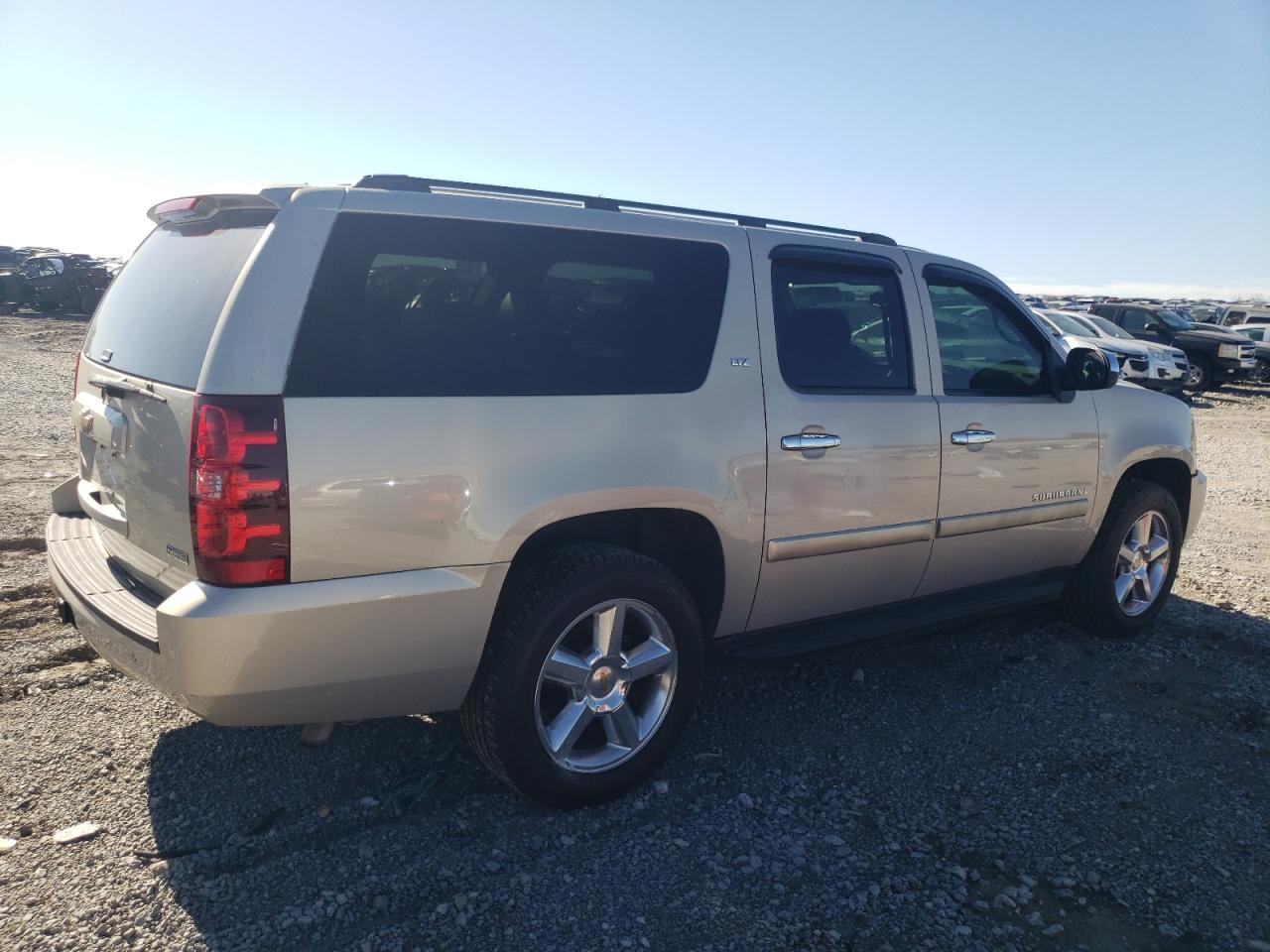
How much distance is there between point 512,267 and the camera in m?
3.04

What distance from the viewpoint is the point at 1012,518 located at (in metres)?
4.38

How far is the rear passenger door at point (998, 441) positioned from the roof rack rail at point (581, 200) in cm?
58

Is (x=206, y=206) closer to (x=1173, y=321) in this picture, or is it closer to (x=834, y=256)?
(x=834, y=256)

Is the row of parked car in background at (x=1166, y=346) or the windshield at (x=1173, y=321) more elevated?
the windshield at (x=1173, y=321)

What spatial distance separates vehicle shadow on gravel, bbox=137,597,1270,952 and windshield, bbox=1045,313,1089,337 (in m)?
17.7

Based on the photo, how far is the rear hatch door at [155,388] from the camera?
267 centimetres

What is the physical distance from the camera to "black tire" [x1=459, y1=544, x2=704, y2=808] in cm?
294

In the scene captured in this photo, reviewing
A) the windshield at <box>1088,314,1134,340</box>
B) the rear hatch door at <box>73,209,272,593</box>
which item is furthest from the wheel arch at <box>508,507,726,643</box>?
the windshield at <box>1088,314,1134,340</box>

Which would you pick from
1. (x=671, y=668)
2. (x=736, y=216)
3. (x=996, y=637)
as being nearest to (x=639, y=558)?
(x=671, y=668)

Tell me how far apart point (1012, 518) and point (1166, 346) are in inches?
737

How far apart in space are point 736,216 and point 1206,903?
9.27ft

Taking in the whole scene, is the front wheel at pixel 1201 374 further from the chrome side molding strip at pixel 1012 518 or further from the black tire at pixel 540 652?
the black tire at pixel 540 652

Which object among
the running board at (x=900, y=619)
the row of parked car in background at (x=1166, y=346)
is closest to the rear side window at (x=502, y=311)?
the running board at (x=900, y=619)

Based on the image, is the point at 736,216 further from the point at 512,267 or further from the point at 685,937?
the point at 685,937
